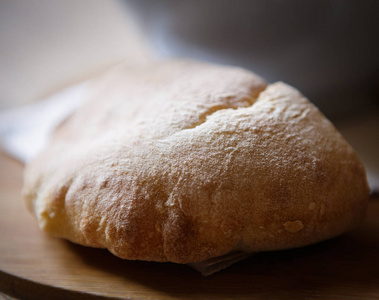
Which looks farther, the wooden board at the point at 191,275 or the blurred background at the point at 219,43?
the blurred background at the point at 219,43

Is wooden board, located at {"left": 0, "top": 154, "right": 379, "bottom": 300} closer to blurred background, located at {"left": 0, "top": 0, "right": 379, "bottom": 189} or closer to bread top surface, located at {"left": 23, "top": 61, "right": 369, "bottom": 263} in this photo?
bread top surface, located at {"left": 23, "top": 61, "right": 369, "bottom": 263}

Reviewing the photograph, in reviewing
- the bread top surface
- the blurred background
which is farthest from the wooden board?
the blurred background

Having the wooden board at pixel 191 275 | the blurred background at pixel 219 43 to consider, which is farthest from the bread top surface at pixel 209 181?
the blurred background at pixel 219 43

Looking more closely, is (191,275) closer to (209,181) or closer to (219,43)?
(209,181)

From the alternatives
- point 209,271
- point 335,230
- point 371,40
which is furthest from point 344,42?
point 209,271

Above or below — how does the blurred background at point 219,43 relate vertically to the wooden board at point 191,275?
above

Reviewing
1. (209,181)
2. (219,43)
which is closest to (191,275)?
(209,181)

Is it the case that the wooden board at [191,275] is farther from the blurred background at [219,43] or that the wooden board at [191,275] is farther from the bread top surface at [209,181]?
the blurred background at [219,43]
